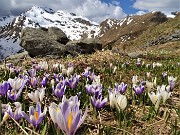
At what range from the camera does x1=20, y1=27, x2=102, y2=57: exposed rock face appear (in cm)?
1658

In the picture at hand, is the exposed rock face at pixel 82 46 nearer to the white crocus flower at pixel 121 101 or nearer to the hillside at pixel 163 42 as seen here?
the hillside at pixel 163 42

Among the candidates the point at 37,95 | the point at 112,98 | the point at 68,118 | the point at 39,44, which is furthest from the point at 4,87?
the point at 39,44

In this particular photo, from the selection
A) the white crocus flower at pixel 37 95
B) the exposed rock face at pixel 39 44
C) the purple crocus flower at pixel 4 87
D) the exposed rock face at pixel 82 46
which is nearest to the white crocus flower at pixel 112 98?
the white crocus flower at pixel 37 95

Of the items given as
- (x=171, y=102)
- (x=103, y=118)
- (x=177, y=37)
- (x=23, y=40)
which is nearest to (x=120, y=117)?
(x=103, y=118)

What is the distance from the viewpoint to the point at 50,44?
16938mm

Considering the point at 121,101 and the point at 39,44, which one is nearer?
the point at 121,101

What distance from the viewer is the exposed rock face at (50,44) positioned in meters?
16.6

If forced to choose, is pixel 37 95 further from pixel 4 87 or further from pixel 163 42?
pixel 163 42

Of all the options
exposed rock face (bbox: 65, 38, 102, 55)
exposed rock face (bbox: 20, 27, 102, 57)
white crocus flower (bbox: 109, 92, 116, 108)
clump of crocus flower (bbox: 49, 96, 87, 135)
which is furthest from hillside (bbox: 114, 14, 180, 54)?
clump of crocus flower (bbox: 49, 96, 87, 135)

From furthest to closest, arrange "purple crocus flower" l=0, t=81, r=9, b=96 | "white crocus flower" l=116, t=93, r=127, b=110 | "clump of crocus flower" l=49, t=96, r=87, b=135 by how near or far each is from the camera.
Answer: "purple crocus flower" l=0, t=81, r=9, b=96 < "white crocus flower" l=116, t=93, r=127, b=110 < "clump of crocus flower" l=49, t=96, r=87, b=135

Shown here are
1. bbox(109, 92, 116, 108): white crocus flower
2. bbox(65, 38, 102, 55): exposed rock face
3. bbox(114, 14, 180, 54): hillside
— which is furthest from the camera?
bbox(114, 14, 180, 54): hillside

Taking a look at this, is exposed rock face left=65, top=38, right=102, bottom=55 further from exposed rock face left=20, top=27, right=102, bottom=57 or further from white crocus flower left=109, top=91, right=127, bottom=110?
white crocus flower left=109, top=91, right=127, bottom=110

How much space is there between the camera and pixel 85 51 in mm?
18312

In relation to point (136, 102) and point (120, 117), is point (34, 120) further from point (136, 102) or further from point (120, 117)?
point (136, 102)
